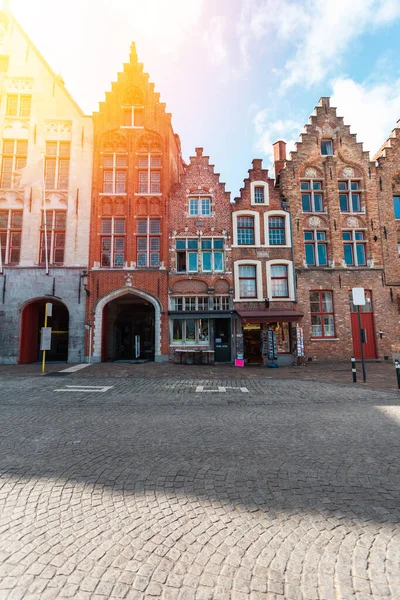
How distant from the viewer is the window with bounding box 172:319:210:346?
58.4ft

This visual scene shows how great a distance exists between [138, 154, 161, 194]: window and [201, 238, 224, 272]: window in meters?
4.77

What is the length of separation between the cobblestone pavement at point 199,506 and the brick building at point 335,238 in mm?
12676

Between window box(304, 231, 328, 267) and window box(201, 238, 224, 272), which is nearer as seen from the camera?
window box(201, 238, 224, 272)

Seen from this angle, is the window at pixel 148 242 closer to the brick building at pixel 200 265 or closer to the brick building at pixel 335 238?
the brick building at pixel 200 265

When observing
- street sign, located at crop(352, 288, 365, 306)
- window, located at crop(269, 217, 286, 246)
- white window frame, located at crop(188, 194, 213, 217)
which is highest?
white window frame, located at crop(188, 194, 213, 217)

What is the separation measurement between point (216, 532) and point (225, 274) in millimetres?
15927

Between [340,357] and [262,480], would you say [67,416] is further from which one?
[340,357]

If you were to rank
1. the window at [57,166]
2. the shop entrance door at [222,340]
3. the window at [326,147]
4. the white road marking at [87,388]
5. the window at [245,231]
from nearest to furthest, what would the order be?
the white road marking at [87,388] < the shop entrance door at [222,340] < the window at [245,231] < the window at [57,166] < the window at [326,147]

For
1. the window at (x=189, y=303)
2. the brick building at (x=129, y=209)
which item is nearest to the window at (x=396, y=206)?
the window at (x=189, y=303)

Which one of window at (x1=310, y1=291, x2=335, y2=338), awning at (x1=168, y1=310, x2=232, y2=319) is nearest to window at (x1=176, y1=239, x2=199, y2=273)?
awning at (x1=168, y1=310, x2=232, y2=319)

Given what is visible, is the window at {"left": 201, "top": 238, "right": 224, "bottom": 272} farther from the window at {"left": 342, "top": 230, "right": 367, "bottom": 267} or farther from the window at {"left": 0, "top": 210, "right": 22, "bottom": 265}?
the window at {"left": 0, "top": 210, "right": 22, "bottom": 265}

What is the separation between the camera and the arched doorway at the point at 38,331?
17734 millimetres

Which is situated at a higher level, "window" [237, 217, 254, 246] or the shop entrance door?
"window" [237, 217, 254, 246]

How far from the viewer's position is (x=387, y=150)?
19906 millimetres
